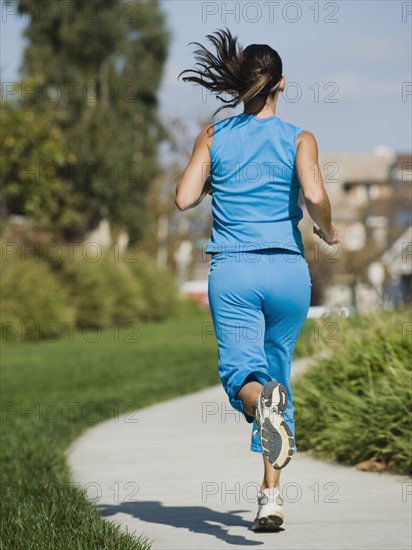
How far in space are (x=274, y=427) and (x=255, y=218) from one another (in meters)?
1.00

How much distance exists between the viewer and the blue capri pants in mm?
5227

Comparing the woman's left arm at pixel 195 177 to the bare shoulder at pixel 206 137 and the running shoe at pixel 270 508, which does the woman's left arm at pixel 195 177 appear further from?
the running shoe at pixel 270 508

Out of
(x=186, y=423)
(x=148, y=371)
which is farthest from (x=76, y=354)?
(x=186, y=423)

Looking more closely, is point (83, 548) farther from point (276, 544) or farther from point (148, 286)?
point (148, 286)

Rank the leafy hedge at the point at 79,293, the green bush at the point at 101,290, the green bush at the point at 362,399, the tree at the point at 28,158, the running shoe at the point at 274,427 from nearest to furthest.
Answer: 1. the running shoe at the point at 274,427
2. the green bush at the point at 362,399
3. the tree at the point at 28,158
4. the leafy hedge at the point at 79,293
5. the green bush at the point at 101,290

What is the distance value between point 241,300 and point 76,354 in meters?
15.5

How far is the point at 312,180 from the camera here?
17.1 ft

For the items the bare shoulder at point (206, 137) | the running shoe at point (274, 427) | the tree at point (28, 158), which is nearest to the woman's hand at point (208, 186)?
the bare shoulder at point (206, 137)

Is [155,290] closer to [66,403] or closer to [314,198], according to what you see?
[66,403]

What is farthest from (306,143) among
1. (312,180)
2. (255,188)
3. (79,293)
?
(79,293)

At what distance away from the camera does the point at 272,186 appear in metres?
5.30

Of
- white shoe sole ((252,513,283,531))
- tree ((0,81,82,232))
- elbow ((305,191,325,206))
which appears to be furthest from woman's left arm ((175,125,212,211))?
tree ((0,81,82,232))

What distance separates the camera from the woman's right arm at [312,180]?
5.20 m

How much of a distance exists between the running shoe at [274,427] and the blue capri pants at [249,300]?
31 cm
